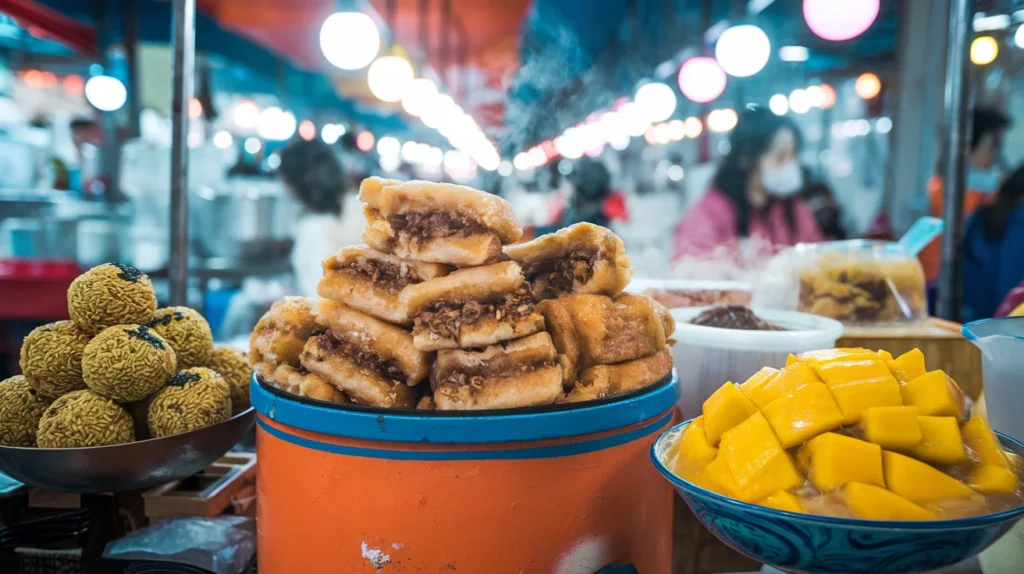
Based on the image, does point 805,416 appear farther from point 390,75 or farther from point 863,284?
point 390,75

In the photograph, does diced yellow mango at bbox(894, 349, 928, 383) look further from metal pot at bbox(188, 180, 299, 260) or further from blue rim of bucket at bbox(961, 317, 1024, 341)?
metal pot at bbox(188, 180, 299, 260)

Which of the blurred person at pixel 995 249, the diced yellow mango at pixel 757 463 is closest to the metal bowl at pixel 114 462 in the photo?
the diced yellow mango at pixel 757 463

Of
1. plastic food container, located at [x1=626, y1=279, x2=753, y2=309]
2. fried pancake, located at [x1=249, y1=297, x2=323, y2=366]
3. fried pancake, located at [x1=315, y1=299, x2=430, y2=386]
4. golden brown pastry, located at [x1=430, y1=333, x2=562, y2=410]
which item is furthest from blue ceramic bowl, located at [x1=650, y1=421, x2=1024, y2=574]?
plastic food container, located at [x1=626, y1=279, x2=753, y2=309]

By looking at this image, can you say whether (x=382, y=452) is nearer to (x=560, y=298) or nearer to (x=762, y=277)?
(x=560, y=298)

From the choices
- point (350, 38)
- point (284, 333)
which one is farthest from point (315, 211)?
point (284, 333)

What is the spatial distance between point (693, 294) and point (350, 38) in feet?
12.1

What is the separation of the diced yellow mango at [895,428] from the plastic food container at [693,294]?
1.50m

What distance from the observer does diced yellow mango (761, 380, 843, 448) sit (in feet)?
3.60

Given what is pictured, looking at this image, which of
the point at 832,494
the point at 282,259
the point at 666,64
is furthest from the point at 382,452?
the point at 666,64

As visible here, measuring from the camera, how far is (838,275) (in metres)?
2.56

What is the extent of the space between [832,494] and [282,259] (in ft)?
23.4

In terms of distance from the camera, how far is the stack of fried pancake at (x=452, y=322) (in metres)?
1.25

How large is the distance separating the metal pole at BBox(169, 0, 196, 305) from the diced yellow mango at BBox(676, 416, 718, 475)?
194 cm

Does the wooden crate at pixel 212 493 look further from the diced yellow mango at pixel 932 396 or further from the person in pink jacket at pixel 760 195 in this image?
the person in pink jacket at pixel 760 195
